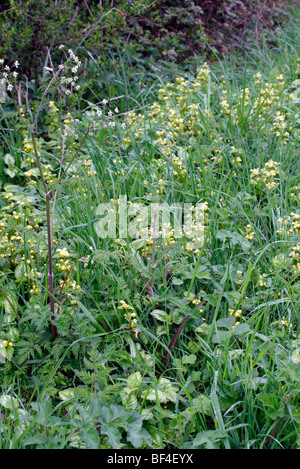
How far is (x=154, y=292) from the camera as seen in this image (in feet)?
6.78

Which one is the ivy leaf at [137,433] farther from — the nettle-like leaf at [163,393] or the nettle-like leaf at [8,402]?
the nettle-like leaf at [8,402]

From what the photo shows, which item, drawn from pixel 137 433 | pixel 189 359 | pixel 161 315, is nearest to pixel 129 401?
pixel 137 433

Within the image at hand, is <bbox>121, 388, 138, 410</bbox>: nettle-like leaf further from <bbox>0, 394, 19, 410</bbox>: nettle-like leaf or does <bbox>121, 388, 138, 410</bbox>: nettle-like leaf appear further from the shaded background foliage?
the shaded background foliage

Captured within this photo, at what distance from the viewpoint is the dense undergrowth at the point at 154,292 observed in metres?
1.59

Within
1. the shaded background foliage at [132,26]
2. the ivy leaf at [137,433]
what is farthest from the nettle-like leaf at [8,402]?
the shaded background foliage at [132,26]

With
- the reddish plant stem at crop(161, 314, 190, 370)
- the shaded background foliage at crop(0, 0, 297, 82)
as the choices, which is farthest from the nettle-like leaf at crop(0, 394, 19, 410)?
the shaded background foliage at crop(0, 0, 297, 82)

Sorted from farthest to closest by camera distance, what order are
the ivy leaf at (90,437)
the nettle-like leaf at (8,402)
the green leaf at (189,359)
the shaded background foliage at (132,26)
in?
the shaded background foliage at (132,26) < the green leaf at (189,359) < the nettle-like leaf at (8,402) < the ivy leaf at (90,437)

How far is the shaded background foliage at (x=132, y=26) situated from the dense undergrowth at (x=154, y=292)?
1.73 ft

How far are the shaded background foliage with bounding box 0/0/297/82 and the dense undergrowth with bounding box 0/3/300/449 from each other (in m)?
0.53

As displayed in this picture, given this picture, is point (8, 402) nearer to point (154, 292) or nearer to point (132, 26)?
point (154, 292)

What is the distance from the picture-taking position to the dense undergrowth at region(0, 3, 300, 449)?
1588 millimetres
